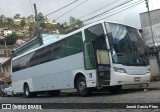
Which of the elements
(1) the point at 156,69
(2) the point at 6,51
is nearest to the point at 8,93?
(1) the point at 156,69

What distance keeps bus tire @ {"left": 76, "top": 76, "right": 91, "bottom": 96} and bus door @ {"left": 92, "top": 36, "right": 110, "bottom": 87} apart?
1.14m

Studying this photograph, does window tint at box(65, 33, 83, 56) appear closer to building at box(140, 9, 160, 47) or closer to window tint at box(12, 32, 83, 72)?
window tint at box(12, 32, 83, 72)

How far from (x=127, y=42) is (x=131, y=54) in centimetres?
61

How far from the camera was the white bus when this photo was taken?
18.1 metres

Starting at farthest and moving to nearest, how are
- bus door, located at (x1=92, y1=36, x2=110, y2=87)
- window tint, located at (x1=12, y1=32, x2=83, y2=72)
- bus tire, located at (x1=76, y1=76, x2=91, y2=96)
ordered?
window tint, located at (x1=12, y1=32, x2=83, y2=72) → bus tire, located at (x1=76, y1=76, x2=91, y2=96) → bus door, located at (x1=92, y1=36, x2=110, y2=87)

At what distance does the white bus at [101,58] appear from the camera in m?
18.1

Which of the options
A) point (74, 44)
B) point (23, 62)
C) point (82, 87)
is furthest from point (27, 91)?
point (82, 87)

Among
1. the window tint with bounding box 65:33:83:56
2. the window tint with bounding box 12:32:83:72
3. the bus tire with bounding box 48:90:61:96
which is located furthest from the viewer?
the bus tire with bounding box 48:90:61:96

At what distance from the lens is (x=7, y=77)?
6456 cm

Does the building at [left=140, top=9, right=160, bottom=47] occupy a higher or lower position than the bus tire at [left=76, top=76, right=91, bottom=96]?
higher

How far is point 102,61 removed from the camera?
18516 millimetres

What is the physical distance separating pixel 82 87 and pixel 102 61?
2.14 metres

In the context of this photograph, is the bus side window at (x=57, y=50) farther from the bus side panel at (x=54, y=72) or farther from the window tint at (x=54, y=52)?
the bus side panel at (x=54, y=72)

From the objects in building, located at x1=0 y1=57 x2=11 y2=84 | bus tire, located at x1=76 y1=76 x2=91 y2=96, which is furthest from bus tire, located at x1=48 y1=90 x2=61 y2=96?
building, located at x1=0 y1=57 x2=11 y2=84
